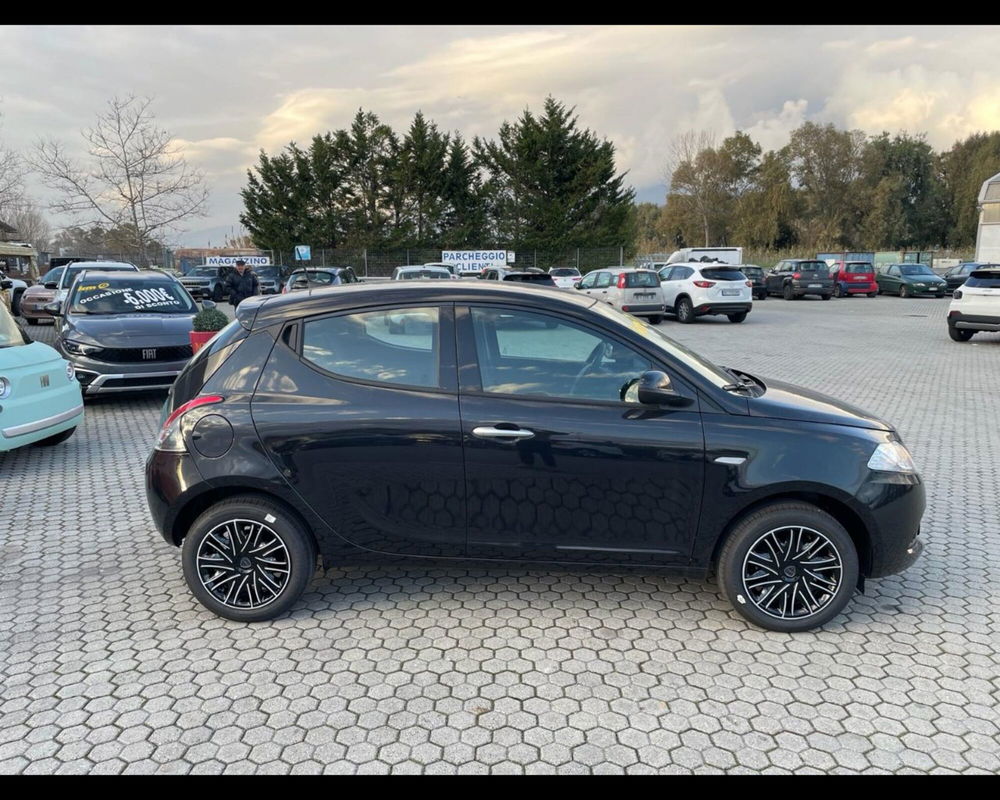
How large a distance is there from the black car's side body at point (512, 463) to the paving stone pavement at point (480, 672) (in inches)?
16.0

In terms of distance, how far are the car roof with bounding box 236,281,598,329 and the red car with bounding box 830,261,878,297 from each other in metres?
32.0

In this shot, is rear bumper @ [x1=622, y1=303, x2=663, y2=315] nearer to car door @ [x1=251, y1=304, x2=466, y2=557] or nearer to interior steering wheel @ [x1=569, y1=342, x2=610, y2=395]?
interior steering wheel @ [x1=569, y1=342, x2=610, y2=395]

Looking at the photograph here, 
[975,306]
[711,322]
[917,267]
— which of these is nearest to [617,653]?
[975,306]

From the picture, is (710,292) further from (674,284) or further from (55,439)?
(55,439)

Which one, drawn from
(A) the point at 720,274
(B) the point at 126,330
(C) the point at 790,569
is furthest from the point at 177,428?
(A) the point at 720,274

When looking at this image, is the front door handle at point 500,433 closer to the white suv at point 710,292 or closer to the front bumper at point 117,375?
the front bumper at point 117,375

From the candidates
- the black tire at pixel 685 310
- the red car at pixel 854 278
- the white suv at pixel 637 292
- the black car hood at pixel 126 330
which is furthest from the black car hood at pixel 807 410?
the red car at pixel 854 278

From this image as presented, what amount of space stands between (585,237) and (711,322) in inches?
922

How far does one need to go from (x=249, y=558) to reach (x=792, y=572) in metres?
2.78

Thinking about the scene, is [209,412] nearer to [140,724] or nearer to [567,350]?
[140,724]

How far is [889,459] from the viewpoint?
357 cm

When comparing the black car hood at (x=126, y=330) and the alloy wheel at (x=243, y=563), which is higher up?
the black car hood at (x=126, y=330)

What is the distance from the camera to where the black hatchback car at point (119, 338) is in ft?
29.1

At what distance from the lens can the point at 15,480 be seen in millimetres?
6320
